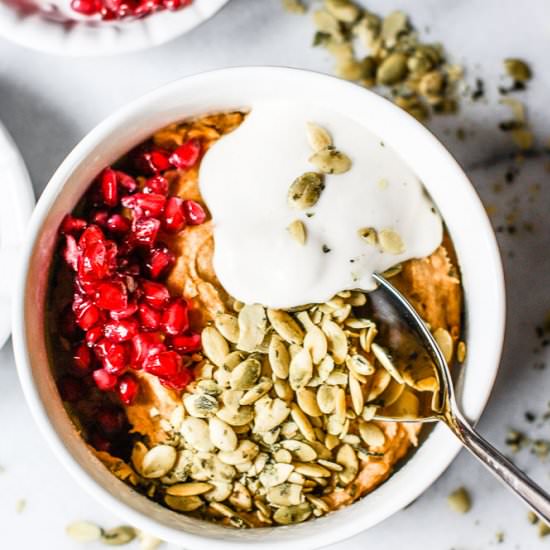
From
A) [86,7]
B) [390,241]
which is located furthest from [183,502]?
[86,7]

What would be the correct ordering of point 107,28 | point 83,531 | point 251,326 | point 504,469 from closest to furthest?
point 504,469
point 251,326
point 107,28
point 83,531

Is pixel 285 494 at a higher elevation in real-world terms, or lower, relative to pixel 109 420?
lower

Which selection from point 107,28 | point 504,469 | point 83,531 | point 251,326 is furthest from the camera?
point 83,531

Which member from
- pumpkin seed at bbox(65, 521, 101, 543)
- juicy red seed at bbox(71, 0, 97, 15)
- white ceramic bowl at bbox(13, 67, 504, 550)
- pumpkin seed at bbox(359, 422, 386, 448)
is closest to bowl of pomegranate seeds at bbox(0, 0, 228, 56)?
juicy red seed at bbox(71, 0, 97, 15)

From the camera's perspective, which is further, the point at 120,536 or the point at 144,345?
the point at 120,536

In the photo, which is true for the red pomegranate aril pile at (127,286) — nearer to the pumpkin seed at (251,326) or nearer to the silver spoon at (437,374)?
the pumpkin seed at (251,326)

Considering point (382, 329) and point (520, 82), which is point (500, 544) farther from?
point (520, 82)

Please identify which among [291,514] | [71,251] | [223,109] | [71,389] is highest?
[223,109]

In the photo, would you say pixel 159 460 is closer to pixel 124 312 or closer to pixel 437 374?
pixel 124 312

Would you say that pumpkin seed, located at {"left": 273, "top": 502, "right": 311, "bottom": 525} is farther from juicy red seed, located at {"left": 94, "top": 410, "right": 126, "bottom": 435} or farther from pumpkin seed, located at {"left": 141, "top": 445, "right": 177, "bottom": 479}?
juicy red seed, located at {"left": 94, "top": 410, "right": 126, "bottom": 435}
